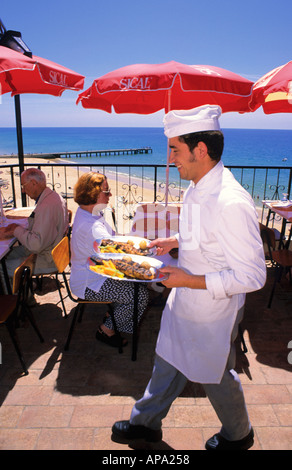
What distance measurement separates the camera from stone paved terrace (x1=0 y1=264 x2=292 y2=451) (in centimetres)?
238

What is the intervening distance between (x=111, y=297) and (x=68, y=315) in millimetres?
1112

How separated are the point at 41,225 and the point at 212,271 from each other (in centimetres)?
260

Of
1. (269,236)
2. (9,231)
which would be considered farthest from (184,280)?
(269,236)

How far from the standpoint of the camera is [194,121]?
1.65 metres

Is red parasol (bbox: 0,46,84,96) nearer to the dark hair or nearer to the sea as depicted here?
the dark hair

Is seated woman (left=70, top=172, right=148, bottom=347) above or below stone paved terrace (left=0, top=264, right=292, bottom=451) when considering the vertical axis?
above

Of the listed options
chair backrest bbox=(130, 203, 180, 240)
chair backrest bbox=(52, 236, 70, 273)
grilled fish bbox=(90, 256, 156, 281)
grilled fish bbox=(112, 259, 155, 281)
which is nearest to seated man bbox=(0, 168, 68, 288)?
chair backrest bbox=(52, 236, 70, 273)

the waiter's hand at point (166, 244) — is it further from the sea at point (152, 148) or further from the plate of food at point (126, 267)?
the sea at point (152, 148)

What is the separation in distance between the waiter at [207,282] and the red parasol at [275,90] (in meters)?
2.98

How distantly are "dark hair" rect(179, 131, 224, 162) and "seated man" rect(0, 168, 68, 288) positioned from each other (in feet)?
8.36

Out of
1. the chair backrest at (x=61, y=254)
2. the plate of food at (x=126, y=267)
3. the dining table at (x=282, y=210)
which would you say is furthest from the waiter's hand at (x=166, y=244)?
the dining table at (x=282, y=210)

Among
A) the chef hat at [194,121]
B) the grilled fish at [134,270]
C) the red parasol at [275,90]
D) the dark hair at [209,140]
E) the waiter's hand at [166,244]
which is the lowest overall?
the grilled fish at [134,270]

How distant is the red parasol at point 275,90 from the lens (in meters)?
4.15

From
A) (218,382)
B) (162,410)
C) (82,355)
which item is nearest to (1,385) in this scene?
(82,355)
